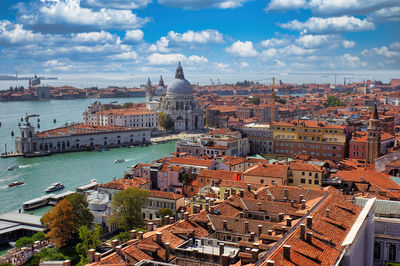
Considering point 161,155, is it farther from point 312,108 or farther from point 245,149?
point 312,108

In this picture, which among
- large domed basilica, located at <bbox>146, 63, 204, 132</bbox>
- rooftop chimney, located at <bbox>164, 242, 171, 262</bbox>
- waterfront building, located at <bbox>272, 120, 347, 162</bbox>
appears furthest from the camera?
large domed basilica, located at <bbox>146, 63, 204, 132</bbox>

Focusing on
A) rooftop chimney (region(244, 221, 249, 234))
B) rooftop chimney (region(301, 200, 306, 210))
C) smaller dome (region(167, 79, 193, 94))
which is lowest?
rooftop chimney (region(244, 221, 249, 234))

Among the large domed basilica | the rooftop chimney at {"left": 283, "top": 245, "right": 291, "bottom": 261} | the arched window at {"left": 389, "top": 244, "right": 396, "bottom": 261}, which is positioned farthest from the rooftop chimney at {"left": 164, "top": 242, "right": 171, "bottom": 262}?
the large domed basilica

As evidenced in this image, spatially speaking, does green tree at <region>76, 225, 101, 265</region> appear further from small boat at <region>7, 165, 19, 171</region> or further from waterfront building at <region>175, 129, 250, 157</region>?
small boat at <region>7, 165, 19, 171</region>

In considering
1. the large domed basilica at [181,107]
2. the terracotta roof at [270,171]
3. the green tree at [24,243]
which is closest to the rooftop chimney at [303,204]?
the terracotta roof at [270,171]

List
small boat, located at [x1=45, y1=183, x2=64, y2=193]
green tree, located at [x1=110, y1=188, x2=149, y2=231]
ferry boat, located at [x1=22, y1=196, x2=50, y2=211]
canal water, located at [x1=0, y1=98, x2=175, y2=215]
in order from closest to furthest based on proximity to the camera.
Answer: green tree, located at [x1=110, y1=188, x2=149, y2=231]
ferry boat, located at [x1=22, y1=196, x2=50, y2=211]
canal water, located at [x1=0, y1=98, x2=175, y2=215]
small boat, located at [x1=45, y1=183, x2=64, y2=193]

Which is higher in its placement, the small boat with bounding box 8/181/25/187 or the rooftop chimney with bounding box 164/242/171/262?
the rooftop chimney with bounding box 164/242/171/262

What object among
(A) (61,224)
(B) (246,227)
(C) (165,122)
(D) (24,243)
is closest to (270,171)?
(A) (61,224)
